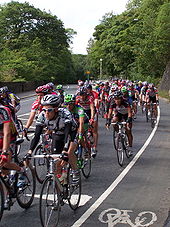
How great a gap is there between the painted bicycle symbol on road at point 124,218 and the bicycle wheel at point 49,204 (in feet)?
2.90

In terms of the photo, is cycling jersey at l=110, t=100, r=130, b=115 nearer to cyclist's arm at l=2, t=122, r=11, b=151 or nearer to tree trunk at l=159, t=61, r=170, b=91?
cyclist's arm at l=2, t=122, r=11, b=151

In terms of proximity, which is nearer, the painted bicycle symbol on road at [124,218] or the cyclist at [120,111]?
the painted bicycle symbol on road at [124,218]

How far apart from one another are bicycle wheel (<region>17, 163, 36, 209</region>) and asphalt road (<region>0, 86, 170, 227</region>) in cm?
13

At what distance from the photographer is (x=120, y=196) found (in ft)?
25.3

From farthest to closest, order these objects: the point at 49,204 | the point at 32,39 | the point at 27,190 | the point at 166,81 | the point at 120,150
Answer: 1. the point at 32,39
2. the point at 166,81
3. the point at 120,150
4. the point at 27,190
5. the point at 49,204

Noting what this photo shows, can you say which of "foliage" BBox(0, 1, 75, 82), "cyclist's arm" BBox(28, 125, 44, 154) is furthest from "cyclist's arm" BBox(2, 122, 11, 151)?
"foliage" BBox(0, 1, 75, 82)

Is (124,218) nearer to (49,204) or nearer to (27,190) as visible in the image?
(49,204)

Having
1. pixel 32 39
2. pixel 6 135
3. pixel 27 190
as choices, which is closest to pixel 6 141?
pixel 6 135

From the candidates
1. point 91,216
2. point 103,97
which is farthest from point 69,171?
point 103,97

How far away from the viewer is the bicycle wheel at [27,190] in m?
6.61

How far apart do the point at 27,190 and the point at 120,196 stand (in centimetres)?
179

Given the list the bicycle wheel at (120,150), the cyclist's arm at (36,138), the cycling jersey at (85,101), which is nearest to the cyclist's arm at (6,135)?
the cyclist's arm at (36,138)

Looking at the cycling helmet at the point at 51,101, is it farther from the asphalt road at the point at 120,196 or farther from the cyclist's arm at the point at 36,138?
the asphalt road at the point at 120,196

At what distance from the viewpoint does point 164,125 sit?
19.5 meters
